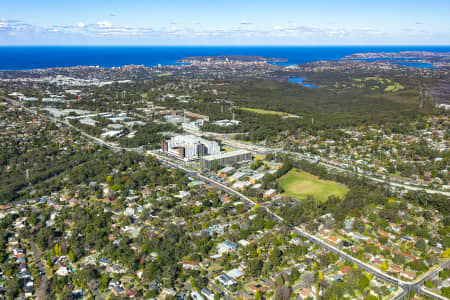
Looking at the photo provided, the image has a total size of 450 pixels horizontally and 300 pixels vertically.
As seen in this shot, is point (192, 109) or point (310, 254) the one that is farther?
point (192, 109)

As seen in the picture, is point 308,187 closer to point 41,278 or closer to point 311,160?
point 311,160

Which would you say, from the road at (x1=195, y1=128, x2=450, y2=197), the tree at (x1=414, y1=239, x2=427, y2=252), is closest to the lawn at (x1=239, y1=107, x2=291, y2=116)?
the road at (x1=195, y1=128, x2=450, y2=197)

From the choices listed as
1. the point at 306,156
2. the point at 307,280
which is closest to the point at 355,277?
the point at 307,280

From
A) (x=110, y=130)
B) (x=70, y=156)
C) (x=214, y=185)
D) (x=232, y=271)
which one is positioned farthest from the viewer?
(x=110, y=130)

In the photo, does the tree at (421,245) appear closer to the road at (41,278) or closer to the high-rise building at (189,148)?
the road at (41,278)

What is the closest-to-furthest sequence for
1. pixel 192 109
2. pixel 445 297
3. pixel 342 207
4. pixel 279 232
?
pixel 445 297, pixel 279 232, pixel 342 207, pixel 192 109

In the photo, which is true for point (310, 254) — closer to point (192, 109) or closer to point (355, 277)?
point (355, 277)

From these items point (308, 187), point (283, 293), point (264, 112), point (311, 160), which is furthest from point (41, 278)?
point (264, 112)

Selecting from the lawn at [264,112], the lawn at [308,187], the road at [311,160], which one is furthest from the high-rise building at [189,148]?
the lawn at [264,112]

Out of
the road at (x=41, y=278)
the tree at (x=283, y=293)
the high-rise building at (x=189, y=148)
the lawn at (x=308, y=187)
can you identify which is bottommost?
the lawn at (x=308, y=187)
